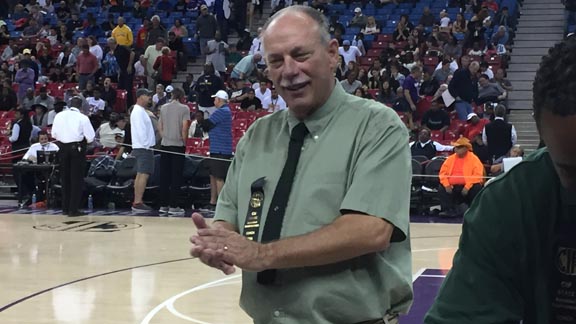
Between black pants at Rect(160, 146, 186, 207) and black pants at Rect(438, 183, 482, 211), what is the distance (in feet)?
13.1

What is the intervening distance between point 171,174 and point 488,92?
6510 millimetres

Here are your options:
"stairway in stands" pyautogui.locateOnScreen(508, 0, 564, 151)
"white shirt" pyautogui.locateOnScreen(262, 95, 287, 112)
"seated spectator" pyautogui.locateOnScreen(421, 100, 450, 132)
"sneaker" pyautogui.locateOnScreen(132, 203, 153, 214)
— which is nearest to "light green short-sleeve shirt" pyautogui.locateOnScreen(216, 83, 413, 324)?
"sneaker" pyautogui.locateOnScreen(132, 203, 153, 214)

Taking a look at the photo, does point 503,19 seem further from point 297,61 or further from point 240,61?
point 297,61

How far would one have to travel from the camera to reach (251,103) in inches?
700

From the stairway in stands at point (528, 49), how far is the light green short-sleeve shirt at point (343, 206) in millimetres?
14327

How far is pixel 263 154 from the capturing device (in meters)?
2.59

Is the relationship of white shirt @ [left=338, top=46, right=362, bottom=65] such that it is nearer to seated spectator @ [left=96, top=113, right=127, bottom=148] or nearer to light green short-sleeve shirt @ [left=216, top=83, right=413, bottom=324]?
seated spectator @ [left=96, top=113, right=127, bottom=148]

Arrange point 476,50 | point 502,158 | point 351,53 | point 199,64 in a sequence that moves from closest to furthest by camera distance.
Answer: point 502,158 → point 476,50 → point 351,53 → point 199,64

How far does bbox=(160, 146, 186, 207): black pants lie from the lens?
46.9 ft

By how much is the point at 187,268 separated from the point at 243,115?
28.1 ft

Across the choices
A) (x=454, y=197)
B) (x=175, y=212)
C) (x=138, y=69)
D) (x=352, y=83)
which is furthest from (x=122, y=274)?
(x=138, y=69)

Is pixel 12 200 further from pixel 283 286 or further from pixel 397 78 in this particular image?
pixel 283 286

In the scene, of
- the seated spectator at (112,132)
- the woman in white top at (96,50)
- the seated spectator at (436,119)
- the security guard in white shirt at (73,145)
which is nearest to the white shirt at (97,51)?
the woman in white top at (96,50)

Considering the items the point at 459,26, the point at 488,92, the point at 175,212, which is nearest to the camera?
the point at 175,212
